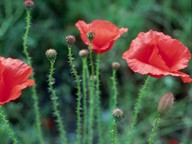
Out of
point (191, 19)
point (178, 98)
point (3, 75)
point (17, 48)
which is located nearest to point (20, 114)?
point (17, 48)

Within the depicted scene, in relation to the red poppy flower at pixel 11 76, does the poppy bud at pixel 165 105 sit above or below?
below

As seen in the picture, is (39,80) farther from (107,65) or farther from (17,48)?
(107,65)

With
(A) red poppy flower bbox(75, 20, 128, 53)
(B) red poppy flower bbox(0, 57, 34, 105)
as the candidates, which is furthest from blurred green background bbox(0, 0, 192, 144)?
(B) red poppy flower bbox(0, 57, 34, 105)

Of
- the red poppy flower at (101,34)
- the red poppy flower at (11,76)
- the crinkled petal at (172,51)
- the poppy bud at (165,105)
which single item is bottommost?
the poppy bud at (165,105)

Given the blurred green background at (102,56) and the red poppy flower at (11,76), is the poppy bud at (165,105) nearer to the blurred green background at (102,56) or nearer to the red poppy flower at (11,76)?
the red poppy flower at (11,76)

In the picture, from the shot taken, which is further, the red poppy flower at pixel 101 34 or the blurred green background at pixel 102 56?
the blurred green background at pixel 102 56

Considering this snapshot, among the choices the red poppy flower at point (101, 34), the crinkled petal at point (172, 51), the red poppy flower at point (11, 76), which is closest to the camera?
the red poppy flower at point (11, 76)

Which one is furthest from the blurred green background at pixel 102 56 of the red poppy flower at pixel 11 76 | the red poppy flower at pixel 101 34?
the red poppy flower at pixel 11 76

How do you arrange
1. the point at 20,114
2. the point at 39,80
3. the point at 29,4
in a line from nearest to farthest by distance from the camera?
the point at 29,4 < the point at 20,114 < the point at 39,80
